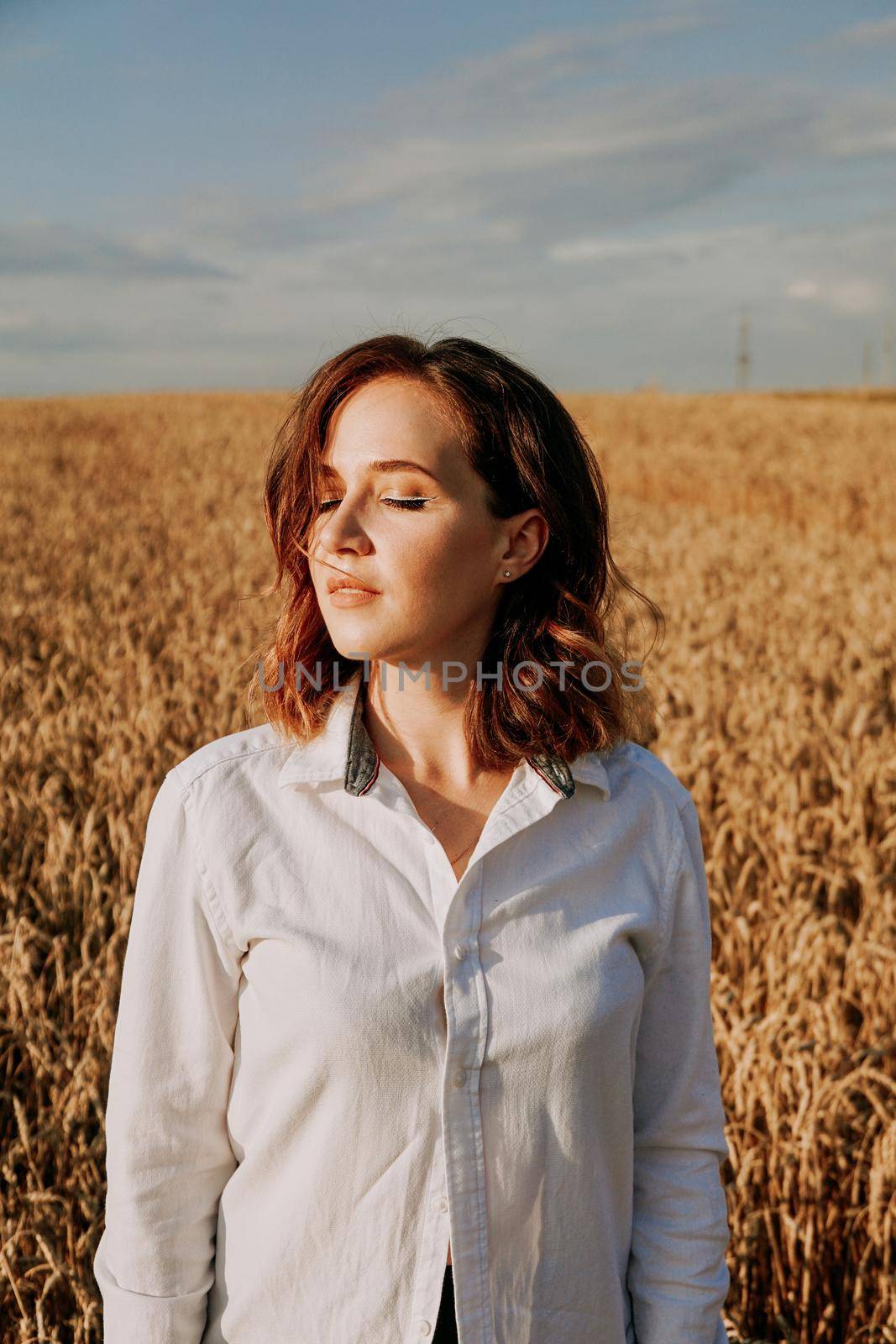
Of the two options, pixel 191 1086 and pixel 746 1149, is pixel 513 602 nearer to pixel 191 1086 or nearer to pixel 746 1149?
pixel 191 1086

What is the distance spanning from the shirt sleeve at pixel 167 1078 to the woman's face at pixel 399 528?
32 centimetres

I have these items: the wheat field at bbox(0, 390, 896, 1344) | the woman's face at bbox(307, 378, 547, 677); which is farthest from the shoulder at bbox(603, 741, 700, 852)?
the wheat field at bbox(0, 390, 896, 1344)

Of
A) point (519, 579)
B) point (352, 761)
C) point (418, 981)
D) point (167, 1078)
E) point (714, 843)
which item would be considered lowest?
point (714, 843)

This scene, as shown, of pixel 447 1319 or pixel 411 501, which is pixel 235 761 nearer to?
pixel 411 501

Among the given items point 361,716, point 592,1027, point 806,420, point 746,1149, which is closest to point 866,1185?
point 746,1149

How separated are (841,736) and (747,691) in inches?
21.2

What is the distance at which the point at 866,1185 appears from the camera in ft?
9.56

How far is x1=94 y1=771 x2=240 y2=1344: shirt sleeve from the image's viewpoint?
144cm

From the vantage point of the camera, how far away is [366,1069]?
1.40 metres

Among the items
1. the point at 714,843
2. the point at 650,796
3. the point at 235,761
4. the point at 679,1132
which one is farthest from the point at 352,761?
the point at 714,843

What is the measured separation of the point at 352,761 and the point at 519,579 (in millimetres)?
416

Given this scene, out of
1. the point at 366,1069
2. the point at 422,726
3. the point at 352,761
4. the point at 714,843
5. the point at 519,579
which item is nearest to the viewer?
the point at 366,1069

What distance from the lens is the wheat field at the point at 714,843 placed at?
269 cm

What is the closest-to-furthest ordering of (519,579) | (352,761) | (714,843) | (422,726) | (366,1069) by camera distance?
(366,1069) < (352,761) < (422,726) < (519,579) < (714,843)
